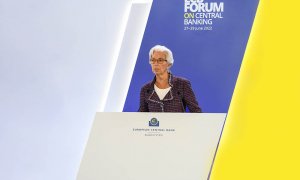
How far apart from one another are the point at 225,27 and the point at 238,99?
676 millimetres

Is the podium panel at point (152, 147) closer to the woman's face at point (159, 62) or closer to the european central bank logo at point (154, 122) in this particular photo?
the european central bank logo at point (154, 122)

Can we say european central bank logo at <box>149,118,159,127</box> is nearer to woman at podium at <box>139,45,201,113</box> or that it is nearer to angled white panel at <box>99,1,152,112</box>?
woman at podium at <box>139,45,201,113</box>

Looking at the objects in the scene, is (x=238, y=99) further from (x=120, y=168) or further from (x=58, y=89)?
(x=120, y=168)

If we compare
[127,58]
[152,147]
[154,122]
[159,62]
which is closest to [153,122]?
[154,122]

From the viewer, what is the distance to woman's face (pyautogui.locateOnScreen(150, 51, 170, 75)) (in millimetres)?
2438

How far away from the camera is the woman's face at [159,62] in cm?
244

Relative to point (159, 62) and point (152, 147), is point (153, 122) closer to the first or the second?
point (152, 147)

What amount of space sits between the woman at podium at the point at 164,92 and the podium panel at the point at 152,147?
0.64 metres

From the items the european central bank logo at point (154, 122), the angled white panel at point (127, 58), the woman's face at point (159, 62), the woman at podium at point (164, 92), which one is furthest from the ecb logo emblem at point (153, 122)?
the angled white panel at point (127, 58)

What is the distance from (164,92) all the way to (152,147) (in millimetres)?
782

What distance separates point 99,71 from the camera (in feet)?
9.98

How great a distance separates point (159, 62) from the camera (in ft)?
→ 8.11

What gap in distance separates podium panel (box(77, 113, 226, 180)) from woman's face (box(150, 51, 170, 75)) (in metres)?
0.77

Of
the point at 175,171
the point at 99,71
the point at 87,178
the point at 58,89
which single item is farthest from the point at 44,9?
the point at 175,171
